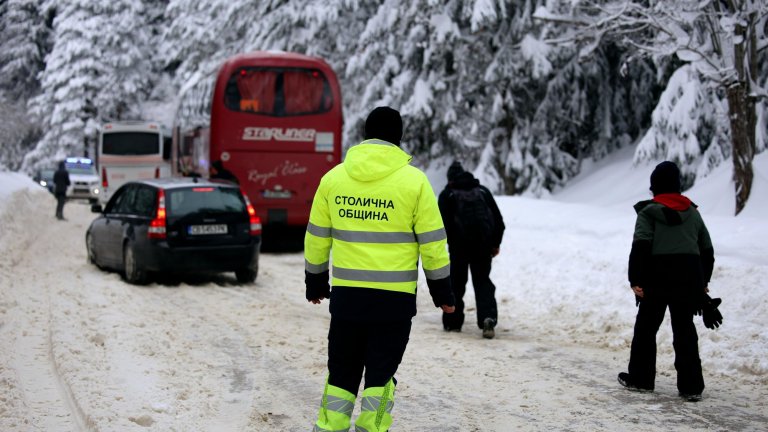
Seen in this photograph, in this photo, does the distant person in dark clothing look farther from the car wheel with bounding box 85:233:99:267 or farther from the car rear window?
the car rear window

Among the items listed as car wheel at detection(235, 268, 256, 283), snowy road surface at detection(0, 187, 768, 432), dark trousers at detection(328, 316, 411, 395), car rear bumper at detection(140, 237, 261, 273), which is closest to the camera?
dark trousers at detection(328, 316, 411, 395)

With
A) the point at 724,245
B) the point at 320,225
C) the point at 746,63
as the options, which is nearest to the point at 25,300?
the point at 320,225

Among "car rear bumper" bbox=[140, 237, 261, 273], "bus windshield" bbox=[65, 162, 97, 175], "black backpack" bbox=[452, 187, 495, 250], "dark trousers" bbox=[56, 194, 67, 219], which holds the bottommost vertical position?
"bus windshield" bbox=[65, 162, 97, 175]

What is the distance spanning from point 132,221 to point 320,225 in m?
8.96

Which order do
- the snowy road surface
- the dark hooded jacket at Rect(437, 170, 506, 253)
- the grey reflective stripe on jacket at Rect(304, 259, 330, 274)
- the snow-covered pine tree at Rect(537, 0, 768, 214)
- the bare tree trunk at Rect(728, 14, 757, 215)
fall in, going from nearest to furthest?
1. the grey reflective stripe on jacket at Rect(304, 259, 330, 274)
2. the snowy road surface
3. the dark hooded jacket at Rect(437, 170, 506, 253)
4. the snow-covered pine tree at Rect(537, 0, 768, 214)
5. the bare tree trunk at Rect(728, 14, 757, 215)

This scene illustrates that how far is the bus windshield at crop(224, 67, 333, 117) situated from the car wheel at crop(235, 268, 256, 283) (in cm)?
618

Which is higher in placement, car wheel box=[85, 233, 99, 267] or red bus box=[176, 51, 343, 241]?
red bus box=[176, 51, 343, 241]

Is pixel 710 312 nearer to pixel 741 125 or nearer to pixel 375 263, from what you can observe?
pixel 375 263

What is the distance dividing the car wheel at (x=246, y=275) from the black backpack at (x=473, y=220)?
15.7 feet

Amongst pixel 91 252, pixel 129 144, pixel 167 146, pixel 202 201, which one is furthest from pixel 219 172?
pixel 167 146

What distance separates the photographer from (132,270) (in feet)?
41.2

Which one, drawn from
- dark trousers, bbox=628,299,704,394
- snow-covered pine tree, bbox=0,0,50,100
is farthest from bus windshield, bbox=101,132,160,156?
snow-covered pine tree, bbox=0,0,50,100

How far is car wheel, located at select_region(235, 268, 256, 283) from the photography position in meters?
13.1

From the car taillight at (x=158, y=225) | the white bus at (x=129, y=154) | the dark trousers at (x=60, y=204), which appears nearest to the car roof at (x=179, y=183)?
the car taillight at (x=158, y=225)
